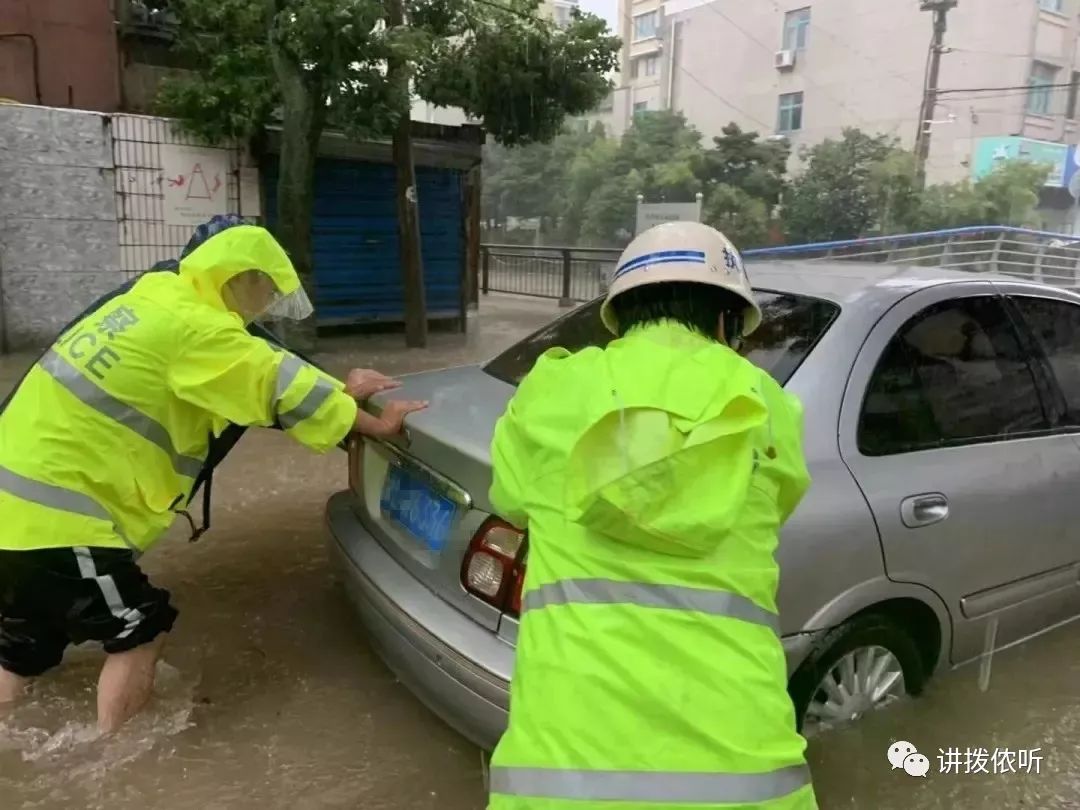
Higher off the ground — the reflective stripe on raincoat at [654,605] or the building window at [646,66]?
the building window at [646,66]

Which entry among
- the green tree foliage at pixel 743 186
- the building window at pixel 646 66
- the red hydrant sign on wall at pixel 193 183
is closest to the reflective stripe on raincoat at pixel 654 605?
the red hydrant sign on wall at pixel 193 183

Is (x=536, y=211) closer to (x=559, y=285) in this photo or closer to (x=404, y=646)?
(x=559, y=285)

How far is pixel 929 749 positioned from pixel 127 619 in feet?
8.26

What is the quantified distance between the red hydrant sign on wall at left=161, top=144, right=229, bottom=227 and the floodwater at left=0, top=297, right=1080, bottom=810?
6.28 m

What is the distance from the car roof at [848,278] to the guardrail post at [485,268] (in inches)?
580

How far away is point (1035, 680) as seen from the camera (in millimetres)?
3309

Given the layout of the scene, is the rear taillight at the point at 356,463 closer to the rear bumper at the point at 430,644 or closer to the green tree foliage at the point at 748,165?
the rear bumper at the point at 430,644

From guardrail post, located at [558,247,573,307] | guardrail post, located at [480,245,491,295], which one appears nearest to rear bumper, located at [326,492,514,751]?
guardrail post, located at [558,247,573,307]

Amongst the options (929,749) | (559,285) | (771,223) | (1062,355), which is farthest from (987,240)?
(929,749)

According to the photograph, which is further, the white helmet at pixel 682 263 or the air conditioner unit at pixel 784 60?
the air conditioner unit at pixel 784 60

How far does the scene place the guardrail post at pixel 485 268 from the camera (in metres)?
17.7

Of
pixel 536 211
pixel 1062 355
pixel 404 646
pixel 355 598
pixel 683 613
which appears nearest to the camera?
pixel 683 613

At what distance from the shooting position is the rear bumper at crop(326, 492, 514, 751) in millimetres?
2199

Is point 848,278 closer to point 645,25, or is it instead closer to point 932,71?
point 932,71
